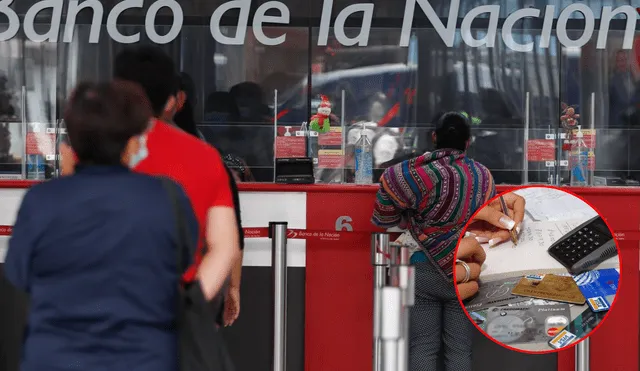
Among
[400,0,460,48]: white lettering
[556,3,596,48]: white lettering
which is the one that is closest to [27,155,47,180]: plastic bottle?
[400,0,460,48]: white lettering

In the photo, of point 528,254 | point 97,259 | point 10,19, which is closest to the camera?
point 97,259

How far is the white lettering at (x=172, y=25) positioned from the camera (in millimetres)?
5281

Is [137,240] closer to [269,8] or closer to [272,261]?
[272,261]

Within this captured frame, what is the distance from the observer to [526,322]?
3.31 m

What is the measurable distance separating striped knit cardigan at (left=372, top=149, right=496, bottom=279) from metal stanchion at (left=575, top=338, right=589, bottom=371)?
62cm

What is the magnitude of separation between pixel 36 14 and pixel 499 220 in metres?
3.12

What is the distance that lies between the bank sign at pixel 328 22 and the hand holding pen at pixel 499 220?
2.21 m

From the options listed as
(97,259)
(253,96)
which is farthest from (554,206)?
(253,96)

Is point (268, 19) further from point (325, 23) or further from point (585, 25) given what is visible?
point (585, 25)

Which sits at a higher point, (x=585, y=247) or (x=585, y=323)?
(x=585, y=247)

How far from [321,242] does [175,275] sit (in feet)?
6.51

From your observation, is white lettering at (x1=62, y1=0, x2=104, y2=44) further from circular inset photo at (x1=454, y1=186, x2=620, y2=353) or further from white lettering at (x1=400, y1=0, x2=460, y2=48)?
circular inset photo at (x1=454, y1=186, x2=620, y2=353)

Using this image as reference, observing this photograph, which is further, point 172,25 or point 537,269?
point 172,25

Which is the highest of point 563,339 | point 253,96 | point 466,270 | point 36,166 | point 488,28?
point 488,28
